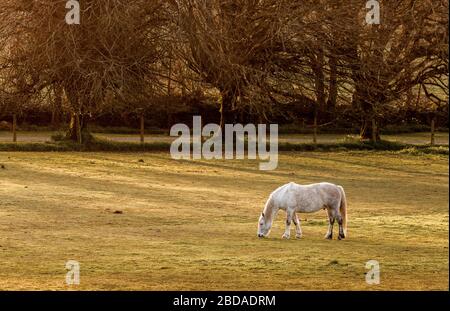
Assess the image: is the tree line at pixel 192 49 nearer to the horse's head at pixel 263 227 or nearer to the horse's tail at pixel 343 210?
the horse's tail at pixel 343 210

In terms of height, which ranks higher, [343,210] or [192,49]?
[192,49]

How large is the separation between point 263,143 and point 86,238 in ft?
76.8

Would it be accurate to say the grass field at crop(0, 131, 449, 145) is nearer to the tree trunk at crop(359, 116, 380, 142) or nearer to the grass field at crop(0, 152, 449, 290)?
the tree trunk at crop(359, 116, 380, 142)

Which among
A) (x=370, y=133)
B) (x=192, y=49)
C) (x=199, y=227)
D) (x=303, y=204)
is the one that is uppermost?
(x=192, y=49)

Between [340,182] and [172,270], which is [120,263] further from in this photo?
[340,182]

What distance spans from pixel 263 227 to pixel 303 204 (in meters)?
0.86

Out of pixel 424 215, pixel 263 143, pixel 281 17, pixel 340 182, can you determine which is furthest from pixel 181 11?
pixel 263 143

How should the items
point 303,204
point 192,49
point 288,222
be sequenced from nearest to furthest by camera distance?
point 192,49 → point 288,222 → point 303,204

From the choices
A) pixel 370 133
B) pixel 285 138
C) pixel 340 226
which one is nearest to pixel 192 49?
pixel 340 226

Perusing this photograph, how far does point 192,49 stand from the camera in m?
14.8

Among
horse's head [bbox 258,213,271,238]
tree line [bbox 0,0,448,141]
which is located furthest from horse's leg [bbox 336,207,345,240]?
tree line [bbox 0,0,448,141]

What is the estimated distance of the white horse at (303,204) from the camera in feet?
58.9

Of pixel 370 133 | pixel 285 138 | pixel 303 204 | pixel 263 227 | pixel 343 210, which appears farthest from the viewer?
pixel 285 138

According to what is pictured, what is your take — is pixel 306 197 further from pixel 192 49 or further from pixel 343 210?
pixel 192 49
